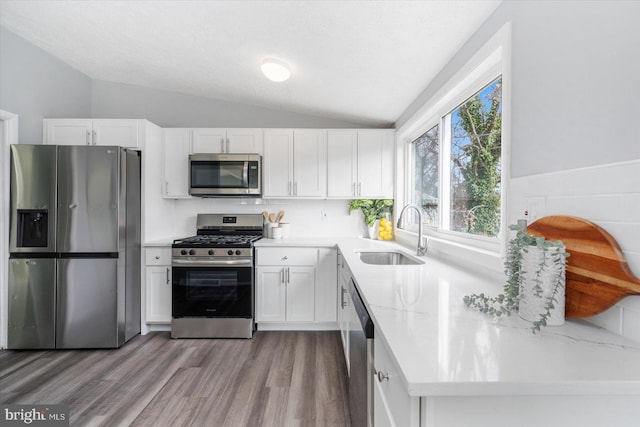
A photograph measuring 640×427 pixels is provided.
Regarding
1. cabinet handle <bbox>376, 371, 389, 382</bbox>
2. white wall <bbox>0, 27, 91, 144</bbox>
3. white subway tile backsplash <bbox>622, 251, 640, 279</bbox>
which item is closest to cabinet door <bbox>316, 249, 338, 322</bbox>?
cabinet handle <bbox>376, 371, 389, 382</bbox>

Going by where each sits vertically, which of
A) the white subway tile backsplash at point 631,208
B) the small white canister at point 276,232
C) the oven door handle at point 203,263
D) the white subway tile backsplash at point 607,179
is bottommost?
the oven door handle at point 203,263

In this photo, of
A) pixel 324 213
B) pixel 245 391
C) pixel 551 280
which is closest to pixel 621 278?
pixel 551 280

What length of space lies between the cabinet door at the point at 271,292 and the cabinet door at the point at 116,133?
177 cm

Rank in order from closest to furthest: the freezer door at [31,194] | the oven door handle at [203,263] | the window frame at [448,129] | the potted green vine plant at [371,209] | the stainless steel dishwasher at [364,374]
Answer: the stainless steel dishwasher at [364,374] → the window frame at [448,129] → the freezer door at [31,194] → the oven door handle at [203,263] → the potted green vine plant at [371,209]

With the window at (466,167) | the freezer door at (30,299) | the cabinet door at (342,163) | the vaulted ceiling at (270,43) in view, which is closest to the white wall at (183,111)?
the vaulted ceiling at (270,43)

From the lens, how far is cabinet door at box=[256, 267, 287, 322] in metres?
Answer: 2.96

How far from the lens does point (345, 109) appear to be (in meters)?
3.12

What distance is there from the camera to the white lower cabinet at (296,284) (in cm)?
296

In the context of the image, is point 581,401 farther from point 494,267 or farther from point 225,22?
point 225,22

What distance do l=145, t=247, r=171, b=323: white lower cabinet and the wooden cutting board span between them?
2.99 meters

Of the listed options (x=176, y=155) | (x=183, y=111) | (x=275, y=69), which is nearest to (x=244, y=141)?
(x=176, y=155)

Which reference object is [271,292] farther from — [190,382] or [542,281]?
[542,281]

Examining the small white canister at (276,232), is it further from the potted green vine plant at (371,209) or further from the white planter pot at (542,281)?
the white planter pot at (542,281)

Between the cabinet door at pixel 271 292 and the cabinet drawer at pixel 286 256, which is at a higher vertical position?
the cabinet drawer at pixel 286 256
